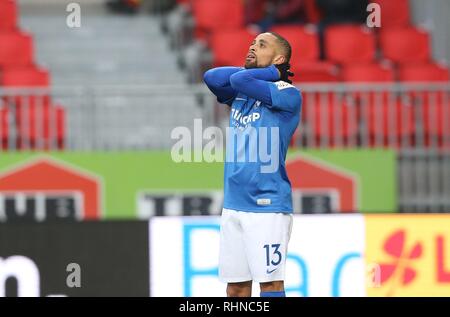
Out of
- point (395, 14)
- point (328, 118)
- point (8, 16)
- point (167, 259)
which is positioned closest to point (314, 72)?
point (328, 118)

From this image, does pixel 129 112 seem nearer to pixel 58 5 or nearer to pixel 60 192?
pixel 60 192

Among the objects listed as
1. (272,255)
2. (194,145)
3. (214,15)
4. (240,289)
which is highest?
(214,15)

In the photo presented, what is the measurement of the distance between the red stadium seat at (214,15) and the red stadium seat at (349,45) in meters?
1.11

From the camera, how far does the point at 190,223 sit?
30.9 ft

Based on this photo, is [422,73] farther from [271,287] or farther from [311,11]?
[271,287]

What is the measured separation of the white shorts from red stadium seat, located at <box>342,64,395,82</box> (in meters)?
6.95

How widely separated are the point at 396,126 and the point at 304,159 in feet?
3.40

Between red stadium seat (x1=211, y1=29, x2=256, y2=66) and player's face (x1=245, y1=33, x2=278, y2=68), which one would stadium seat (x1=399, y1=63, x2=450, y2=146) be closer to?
red stadium seat (x1=211, y1=29, x2=256, y2=66)

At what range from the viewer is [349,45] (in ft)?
49.6

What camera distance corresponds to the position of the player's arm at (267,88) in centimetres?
695

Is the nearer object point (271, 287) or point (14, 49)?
point (271, 287)

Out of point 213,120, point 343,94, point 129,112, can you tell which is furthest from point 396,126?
point 129,112

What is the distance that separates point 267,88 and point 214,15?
827 cm

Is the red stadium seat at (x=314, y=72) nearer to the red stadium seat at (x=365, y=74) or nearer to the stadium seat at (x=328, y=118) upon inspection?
the red stadium seat at (x=365, y=74)
